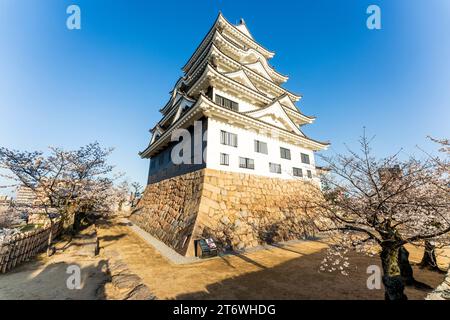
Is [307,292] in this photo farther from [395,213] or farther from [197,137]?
[197,137]

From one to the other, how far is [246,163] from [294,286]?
807 centimetres

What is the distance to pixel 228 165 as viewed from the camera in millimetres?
11477

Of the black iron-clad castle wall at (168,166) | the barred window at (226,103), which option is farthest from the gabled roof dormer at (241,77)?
the black iron-clad castle wall at (168,166)

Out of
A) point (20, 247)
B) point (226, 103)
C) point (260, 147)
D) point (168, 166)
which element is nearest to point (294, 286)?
point (260, 147)

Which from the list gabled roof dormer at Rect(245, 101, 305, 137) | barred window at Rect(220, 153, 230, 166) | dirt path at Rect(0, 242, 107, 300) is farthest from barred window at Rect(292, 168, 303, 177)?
dirt path at Rect(0, 242, 107, 300)

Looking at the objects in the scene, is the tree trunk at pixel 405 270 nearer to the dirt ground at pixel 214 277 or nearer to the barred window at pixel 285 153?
the dirt ground at pixel 214 277

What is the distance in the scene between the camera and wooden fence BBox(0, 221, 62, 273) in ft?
20.0

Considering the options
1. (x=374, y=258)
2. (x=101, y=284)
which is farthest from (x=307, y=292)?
(x=101, y=284)

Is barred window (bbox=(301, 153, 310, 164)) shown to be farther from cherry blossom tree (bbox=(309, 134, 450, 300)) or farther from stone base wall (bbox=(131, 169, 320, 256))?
cherry blossom tree (bbox=(309, 134, 450, 300))

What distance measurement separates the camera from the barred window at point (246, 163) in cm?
1211

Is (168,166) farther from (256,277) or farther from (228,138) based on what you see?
(256,277)

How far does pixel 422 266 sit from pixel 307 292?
617 cm
